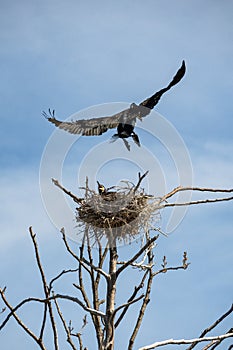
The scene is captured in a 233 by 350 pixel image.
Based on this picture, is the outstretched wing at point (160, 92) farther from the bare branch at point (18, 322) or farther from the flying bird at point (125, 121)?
the bare branch at point (18, 322)

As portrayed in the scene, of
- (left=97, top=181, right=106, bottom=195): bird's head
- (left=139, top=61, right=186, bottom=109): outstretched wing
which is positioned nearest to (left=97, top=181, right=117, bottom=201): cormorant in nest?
(left=97, top=181, right=106, bottom=195): bird's head

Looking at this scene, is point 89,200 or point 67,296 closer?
point 67,296

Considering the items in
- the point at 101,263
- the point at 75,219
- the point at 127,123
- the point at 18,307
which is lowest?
the point at 18,307

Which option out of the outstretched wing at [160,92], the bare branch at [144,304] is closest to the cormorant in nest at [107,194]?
the bare branch at [144,304]

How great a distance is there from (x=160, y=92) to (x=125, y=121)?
53 centimetres

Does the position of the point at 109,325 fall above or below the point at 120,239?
below

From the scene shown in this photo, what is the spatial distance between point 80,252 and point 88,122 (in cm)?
290

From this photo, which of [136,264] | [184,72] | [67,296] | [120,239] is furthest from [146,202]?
[184,72]

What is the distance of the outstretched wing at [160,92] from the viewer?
7.77m

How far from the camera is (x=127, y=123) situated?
313 inches

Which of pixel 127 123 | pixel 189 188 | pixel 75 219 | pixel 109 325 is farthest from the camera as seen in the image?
pixel 127 123

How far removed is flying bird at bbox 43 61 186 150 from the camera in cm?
785

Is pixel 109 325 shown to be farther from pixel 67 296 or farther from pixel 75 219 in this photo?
pixel 75 219

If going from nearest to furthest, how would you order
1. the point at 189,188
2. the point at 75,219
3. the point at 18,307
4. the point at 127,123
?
the point at 18,307, the point at 189,188, the point at 75,219, the point at 127,123
